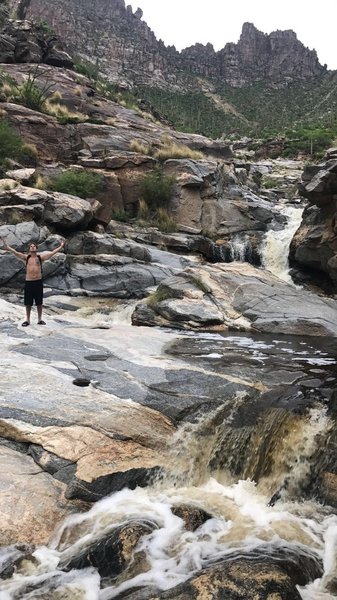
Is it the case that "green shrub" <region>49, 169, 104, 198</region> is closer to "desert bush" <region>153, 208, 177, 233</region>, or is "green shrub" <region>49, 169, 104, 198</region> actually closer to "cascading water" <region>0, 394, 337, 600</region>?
"desert bush" <region>153, 208, 177, 233</region>

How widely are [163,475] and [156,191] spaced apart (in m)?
16.2

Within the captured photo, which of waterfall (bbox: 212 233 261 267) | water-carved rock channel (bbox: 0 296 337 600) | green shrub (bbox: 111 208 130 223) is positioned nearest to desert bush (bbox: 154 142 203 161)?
green shrub (bbox: 111 208 130 223)

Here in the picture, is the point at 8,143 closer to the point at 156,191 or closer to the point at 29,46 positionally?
the point at 156,191

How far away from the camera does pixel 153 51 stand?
9838 centimetres

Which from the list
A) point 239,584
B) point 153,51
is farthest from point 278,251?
point 153,51

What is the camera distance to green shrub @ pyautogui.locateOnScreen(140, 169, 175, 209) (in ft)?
66.3

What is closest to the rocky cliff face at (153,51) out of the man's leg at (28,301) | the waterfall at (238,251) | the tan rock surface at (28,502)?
the waterfall at (238,251)

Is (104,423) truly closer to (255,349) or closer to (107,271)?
(255,349)

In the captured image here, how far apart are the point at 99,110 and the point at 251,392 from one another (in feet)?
82.8

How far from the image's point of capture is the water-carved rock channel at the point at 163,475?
4098mm

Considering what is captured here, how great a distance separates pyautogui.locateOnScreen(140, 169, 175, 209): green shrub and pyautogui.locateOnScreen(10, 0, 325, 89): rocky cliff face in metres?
64.4

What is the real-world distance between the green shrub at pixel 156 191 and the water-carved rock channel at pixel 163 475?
43.3 ft

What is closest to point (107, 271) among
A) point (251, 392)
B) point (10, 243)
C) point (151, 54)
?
point (10, 243)

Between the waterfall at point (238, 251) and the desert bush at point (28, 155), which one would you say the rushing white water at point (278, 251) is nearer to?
the waterfall at point (238, 251)
